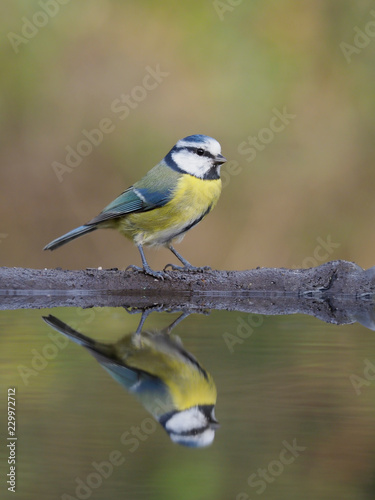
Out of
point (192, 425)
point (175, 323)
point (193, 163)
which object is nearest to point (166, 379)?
point (192, 425)

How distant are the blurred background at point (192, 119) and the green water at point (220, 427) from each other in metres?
4.72

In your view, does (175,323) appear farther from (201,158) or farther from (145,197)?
(201,158)

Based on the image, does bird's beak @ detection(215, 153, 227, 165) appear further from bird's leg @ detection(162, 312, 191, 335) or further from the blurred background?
the blurred background

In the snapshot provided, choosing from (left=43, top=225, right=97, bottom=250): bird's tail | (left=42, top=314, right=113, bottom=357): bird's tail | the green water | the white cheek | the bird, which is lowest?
the green water

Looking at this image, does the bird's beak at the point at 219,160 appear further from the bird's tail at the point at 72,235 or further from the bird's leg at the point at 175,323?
the bird's leg at the point at 175,323

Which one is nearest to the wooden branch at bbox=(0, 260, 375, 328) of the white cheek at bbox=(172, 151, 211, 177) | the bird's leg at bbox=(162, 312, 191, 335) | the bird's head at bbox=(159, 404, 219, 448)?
the bird's leg at bbox=(162, 312, 191, 335)

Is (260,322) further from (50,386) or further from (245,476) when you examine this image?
(245,476)

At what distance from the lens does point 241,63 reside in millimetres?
8375

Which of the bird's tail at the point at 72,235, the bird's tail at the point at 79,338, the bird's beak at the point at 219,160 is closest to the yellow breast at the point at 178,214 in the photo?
the bird's beak at the point at 219,160

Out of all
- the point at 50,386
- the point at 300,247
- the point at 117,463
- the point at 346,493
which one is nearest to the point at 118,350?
the point at 50,386

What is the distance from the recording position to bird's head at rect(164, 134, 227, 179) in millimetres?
5090

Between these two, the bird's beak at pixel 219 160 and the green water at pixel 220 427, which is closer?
the green water at pixel 220 427

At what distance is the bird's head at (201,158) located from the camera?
16.7ft

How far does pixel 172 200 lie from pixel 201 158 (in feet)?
1.11
